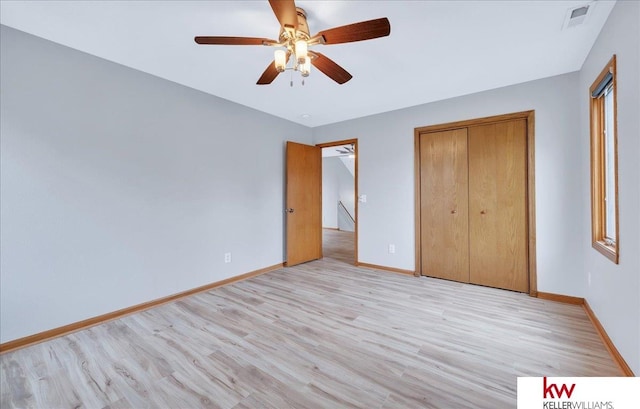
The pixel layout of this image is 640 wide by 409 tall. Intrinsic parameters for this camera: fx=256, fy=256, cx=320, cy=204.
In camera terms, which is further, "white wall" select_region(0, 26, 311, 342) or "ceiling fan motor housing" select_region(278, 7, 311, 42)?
"white wall" select_region(0, 26, 311, 342)

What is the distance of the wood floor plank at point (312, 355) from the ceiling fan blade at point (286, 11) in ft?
7.26

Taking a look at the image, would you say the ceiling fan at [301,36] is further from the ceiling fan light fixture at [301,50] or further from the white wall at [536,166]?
the white wall at [536,166]

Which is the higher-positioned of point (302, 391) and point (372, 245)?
point (372, 245)

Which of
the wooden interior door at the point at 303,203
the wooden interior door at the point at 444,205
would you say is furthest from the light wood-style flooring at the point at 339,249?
the wooden interior door at the point at 444,205

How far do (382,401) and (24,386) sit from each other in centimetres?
221

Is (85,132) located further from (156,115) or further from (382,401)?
(382,401)

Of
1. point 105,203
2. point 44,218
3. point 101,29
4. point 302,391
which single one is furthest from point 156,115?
point 302,391

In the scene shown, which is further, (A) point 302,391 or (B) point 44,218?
(B) point 44,218

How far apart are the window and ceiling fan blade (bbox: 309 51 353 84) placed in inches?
79.7

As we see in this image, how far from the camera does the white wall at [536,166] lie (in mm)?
2703

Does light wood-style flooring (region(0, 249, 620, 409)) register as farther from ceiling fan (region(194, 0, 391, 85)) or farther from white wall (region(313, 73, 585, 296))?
ceiling fan (region(194, 0, 391, 85))

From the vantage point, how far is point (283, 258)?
429 cm

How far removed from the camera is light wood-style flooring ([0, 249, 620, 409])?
1.50 m

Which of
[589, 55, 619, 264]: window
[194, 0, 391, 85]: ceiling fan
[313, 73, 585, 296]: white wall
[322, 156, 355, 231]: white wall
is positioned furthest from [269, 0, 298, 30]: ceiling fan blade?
[322, 156, 355, 231]: white wall
